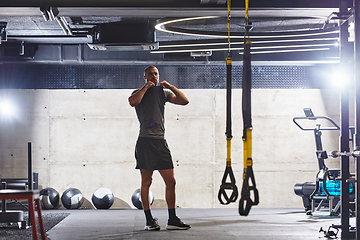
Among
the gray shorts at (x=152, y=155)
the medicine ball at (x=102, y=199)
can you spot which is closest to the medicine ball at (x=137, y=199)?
the medicine ball at (x=102, y=199)

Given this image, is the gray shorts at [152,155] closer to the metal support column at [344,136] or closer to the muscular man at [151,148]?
the muscular man at [151,148]

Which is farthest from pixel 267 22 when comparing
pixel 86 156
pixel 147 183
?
pixel 86 156

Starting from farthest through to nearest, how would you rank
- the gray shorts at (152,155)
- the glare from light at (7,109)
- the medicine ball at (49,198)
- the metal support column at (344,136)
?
the glare from light at (7,109)
the medicine ball at (49,198)
the gray shorts at (152,155)
the metal support column at (344,136)

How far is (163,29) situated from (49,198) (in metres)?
3.01

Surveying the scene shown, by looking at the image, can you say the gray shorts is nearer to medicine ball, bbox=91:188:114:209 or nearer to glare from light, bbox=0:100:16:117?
medicine ball, bbox=91:188:114:209

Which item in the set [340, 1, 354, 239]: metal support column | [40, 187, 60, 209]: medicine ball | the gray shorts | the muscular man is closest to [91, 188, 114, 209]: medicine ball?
[40, 187, 60, 209]: medicine ball

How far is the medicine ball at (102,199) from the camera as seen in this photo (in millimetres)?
6035

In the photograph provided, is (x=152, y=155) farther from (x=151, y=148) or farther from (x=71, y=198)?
(x=71, y=198)

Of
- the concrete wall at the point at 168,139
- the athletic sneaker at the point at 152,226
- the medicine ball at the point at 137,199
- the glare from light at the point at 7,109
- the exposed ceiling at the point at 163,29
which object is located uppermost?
the exposed ceiling at the point at 163,29

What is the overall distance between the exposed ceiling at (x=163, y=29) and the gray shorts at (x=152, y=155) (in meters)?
1.23

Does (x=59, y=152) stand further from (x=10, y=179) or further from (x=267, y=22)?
(x=267, y=22)

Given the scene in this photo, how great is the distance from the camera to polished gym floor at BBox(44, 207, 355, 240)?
3.60 m

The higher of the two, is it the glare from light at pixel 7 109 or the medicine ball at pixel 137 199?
the glare from light at pixel 7 109

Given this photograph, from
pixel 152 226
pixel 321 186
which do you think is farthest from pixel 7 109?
pixel 321 186
